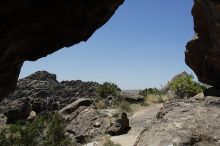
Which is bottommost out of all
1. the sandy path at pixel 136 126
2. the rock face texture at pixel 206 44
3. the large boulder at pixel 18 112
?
the sandy path at pixel 136 126

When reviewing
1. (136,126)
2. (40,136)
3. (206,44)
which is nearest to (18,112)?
(136,126)

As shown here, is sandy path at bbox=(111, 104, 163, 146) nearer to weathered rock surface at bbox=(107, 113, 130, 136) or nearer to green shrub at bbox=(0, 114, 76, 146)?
weathered rock surface at bbox=(107, 113, 130, 136)

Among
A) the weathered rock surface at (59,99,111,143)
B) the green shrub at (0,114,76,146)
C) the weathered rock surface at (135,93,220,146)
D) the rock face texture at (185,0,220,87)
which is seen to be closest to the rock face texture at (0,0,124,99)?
the weathered rock surface at (135,93,220,146)

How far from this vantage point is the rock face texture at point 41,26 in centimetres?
638

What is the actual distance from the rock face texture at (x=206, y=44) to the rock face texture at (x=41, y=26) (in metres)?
12.6

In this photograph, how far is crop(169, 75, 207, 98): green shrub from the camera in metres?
36.5

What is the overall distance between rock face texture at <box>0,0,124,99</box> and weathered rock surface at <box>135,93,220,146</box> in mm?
6095

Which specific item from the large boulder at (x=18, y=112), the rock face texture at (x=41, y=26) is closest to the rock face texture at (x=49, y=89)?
the large boulder at (x=18, y=112)

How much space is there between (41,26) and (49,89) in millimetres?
60798

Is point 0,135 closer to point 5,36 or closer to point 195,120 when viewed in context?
point 195,120

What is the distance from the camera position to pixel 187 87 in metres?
37.3

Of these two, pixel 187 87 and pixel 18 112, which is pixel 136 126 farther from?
pixel 18 112

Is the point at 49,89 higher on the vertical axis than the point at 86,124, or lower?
higher

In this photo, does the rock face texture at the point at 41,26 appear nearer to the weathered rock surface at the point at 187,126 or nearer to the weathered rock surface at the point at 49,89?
the weathered rock surface at the point at 187,126
